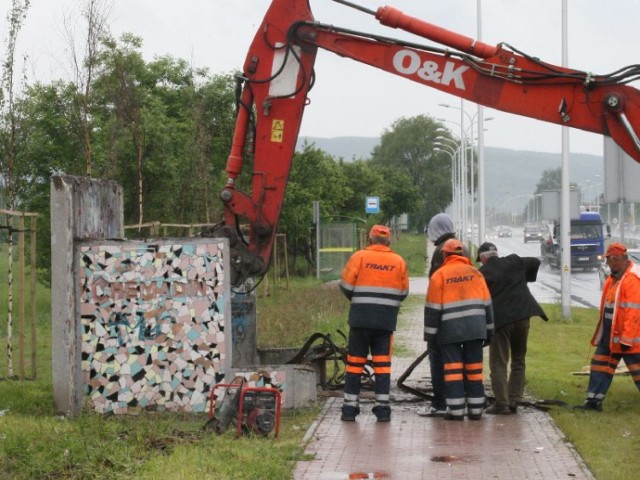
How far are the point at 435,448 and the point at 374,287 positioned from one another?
2.01 metres

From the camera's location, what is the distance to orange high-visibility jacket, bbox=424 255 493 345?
38.4 ft

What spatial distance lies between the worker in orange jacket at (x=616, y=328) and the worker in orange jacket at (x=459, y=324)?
1394mm

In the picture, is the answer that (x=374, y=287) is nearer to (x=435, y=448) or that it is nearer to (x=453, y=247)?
(x=453, y=247)

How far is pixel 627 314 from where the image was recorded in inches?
481

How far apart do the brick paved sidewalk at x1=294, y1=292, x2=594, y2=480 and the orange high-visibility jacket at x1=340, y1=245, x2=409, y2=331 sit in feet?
3.29

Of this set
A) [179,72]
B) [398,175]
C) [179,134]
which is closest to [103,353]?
[179,134]

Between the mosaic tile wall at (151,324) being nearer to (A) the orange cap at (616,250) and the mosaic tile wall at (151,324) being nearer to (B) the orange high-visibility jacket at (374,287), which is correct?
(B) the orange high-visibility jacket at (374,287)

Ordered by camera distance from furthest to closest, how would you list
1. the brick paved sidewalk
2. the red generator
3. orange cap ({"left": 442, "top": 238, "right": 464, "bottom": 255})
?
orange cap ({"left": 442, "top": 238, "right": 464, "bottom": 255})
the red generator
the brick paved sidewalk

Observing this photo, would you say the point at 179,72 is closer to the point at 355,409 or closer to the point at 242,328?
the point at 242,328

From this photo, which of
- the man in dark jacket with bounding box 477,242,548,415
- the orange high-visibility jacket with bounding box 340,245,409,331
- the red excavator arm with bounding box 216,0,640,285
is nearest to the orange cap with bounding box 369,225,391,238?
the orange high-visibility jacket with bounding box 340,245,409,331

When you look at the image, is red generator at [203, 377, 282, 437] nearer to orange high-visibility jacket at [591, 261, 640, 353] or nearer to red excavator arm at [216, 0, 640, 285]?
red excavator arm at [216, 0, 640, 285]

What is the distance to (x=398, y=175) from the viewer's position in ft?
303

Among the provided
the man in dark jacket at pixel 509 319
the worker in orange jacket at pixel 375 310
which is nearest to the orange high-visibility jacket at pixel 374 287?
the worker in orange jacket at pixel 375 310

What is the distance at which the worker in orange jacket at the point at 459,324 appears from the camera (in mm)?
11727
